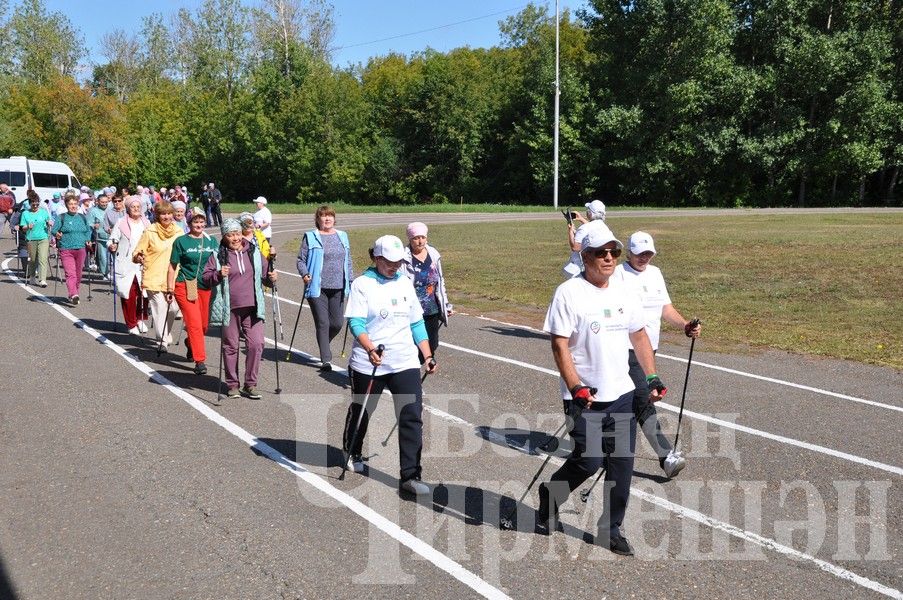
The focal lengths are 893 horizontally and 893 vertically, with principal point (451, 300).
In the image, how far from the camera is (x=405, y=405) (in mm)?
6445

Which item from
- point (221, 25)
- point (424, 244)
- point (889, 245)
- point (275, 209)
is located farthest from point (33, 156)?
point (424, 244)

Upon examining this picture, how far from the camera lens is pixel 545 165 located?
2404 inches

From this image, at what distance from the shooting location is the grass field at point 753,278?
13.3 m

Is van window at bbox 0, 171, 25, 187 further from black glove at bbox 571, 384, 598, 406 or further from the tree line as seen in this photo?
black glove at bbox 571, 384, 598, 406

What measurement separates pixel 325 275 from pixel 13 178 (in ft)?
99.1

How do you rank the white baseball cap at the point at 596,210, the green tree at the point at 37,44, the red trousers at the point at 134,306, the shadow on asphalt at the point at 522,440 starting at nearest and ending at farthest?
the shadow on asphalt at the point at 522,440, the white baseball cap at the point at 596,210, the red trousers at the point at 134,306, the green tree at the point at 37,44

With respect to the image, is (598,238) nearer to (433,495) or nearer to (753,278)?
(433,495)

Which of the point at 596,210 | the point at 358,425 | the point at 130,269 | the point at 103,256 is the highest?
the point at 596,210

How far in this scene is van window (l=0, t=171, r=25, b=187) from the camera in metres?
35.8

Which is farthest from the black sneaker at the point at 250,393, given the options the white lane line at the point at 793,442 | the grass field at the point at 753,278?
the grass field at the point at 753,278

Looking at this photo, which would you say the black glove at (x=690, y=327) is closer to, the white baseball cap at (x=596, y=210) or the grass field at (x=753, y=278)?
the white baseball cap at (x=596, y=210)

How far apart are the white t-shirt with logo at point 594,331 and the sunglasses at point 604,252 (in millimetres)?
194

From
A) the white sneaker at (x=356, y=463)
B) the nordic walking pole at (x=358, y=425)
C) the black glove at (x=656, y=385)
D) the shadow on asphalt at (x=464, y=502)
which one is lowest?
the shadow on asphalt at (x=464, y=502)

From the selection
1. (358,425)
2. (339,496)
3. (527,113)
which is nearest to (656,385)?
(358,425)
